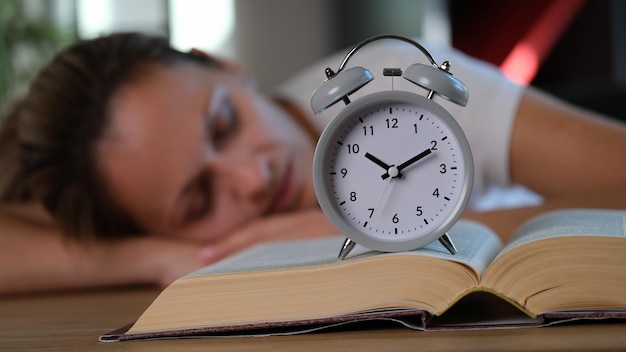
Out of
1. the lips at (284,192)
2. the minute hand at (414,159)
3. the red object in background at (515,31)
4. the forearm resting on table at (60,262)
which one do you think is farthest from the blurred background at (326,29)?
the minute hand at (414,159)

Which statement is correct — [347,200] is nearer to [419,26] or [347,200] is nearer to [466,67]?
[466,67]

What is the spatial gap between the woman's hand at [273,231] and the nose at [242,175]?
73mm

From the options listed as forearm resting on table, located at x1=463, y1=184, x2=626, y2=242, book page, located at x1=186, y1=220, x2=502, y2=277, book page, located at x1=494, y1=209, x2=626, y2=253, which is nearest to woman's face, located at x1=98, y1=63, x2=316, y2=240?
forearm resting on table, located at x1=463, y1=184, x2=626, y2=242

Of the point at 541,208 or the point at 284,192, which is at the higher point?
the point at 284,192

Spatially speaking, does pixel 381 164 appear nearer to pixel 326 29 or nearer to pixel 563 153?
pixel 563 153

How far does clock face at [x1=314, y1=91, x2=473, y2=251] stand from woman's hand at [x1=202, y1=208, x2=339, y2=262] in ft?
2.46

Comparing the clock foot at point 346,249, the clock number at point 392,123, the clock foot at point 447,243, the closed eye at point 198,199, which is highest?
the closed eye at point 198,199

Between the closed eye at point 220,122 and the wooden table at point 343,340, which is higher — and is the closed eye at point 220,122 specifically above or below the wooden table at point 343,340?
above

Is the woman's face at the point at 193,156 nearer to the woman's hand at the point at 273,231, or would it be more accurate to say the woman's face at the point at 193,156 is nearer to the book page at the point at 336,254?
the woman's hand at the point at 273,231

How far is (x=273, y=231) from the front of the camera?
68.5 inches

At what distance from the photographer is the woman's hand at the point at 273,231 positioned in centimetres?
168

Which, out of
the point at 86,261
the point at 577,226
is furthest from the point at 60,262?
the point at 577,226

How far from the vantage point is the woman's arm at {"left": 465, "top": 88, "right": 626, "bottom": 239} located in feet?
5.82

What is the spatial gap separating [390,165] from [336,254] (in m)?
0.14
